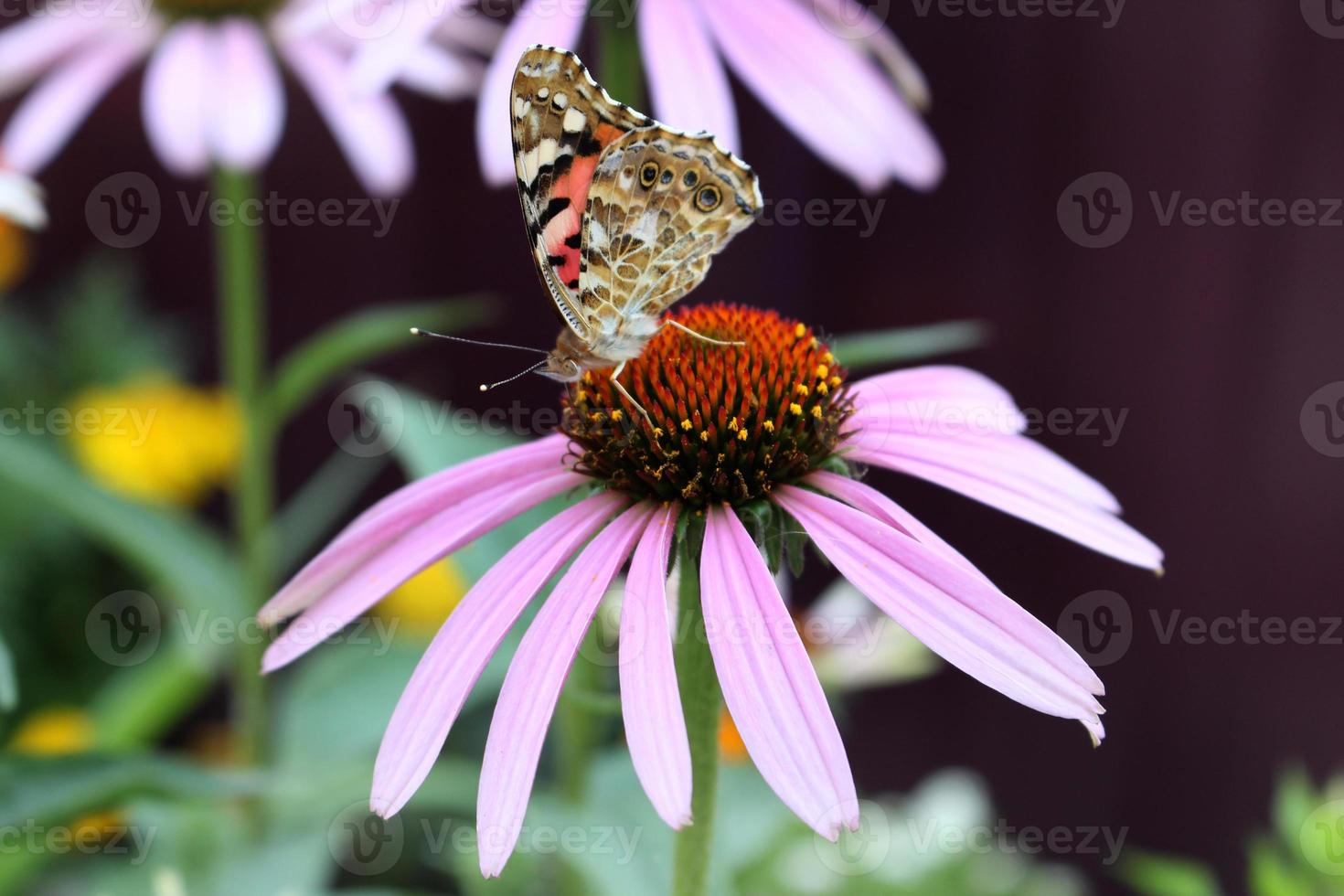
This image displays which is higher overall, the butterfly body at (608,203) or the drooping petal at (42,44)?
the drooping petal at (42,44)

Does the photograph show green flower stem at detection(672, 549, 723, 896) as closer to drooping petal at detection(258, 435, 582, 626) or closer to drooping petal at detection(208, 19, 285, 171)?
drooping petal at detection(258, 435, 582, 626)

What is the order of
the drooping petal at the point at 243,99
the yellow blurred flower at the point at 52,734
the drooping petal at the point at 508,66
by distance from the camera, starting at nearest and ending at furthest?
the drooping petal at the point at 508,66 < the drooping petal at the point at 243,99 < the yellow blurred flower at the point at 52,734

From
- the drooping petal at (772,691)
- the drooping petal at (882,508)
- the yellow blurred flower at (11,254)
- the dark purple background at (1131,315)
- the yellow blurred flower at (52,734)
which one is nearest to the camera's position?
the drooping petal at (772,691)

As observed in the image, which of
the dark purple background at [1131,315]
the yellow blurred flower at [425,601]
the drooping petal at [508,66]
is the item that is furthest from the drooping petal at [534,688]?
the dark purple background at [1131,315]

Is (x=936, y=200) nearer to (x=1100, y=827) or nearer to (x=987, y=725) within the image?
(x=987, y=725)

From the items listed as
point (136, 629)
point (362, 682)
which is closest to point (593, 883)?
point (362, 682)

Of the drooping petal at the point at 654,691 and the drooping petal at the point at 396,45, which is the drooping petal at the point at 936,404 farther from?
the drooping petal at the point at 396,45

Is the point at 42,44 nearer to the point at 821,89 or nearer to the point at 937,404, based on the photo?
the point at 821,89
